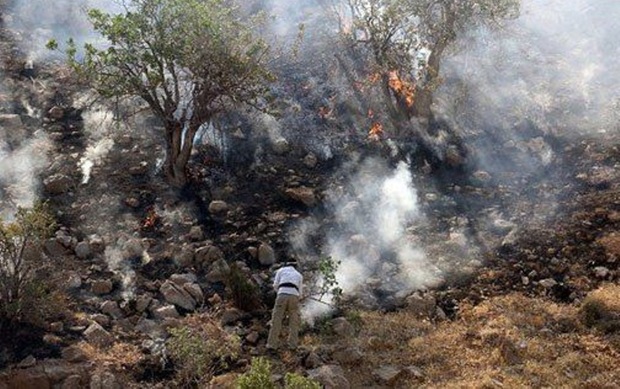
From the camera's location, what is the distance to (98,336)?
670cm

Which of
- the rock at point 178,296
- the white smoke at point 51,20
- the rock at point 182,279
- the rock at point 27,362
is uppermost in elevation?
the white smoke at point 51,20

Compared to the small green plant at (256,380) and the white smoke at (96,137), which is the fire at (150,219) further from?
the small green plant at (256,380)

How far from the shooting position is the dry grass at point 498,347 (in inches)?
240

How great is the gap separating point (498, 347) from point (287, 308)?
2.42 meters

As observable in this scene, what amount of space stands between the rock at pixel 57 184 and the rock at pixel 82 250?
5.76 ft

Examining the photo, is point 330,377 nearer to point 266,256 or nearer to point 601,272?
point 266,256

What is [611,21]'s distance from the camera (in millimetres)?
16859

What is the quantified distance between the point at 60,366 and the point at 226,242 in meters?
3.32

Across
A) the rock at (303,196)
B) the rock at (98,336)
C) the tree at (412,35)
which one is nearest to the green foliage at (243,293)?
the rock at (98,336)

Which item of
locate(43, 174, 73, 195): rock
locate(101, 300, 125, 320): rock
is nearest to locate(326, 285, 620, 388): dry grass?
locate(101, 300, 125, 320): rock

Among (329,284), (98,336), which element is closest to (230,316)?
(329,284)

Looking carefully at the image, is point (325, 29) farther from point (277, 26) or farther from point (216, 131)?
point (216, 131)

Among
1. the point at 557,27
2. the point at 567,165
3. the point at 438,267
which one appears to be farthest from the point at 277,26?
the point at 438,267

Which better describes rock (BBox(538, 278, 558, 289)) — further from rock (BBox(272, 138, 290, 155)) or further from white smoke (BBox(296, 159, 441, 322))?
rock (BBox(272, 138, 290, 155))
